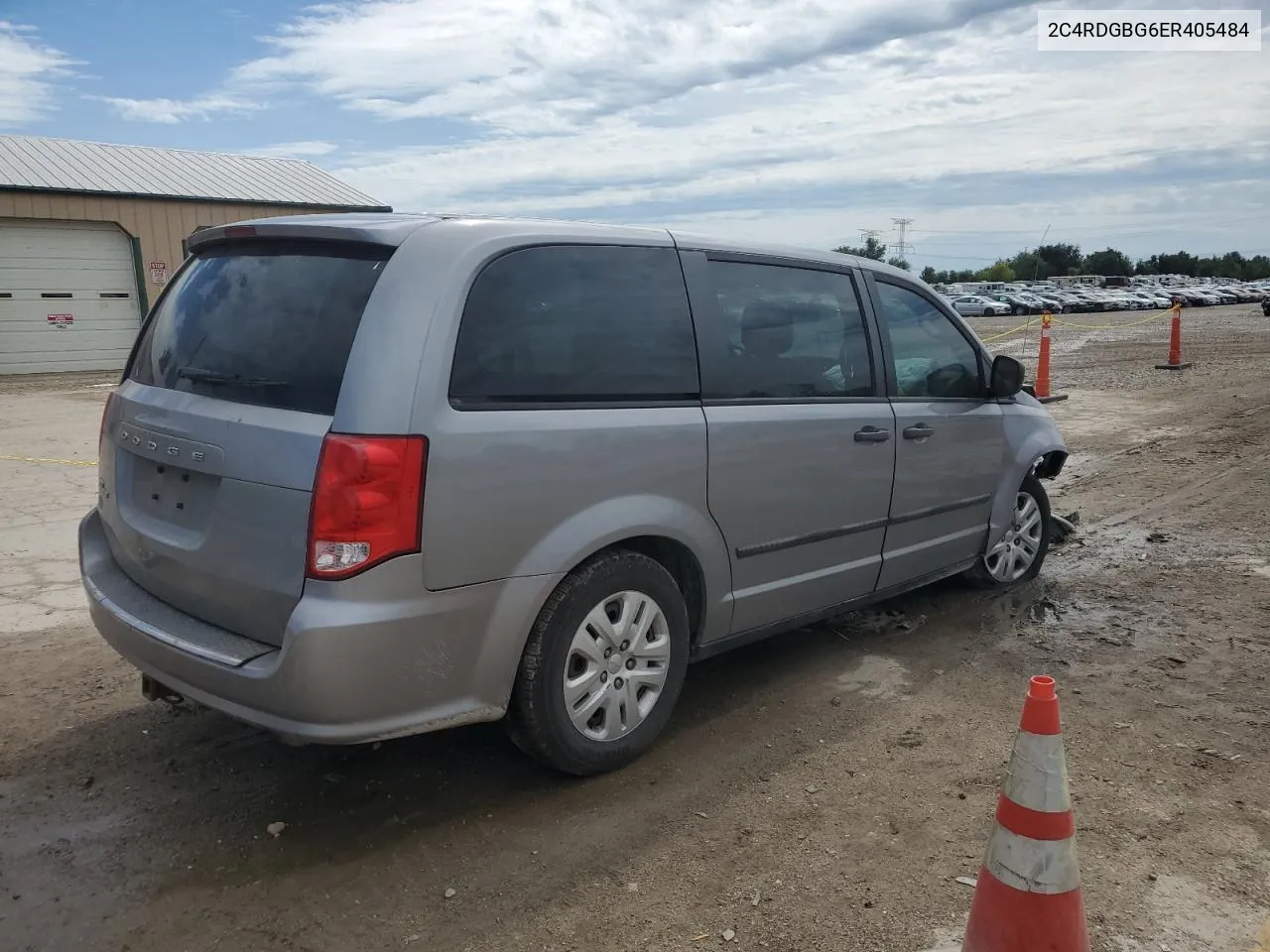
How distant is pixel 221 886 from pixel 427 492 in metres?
1.26

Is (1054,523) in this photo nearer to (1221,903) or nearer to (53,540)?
(1221,903)

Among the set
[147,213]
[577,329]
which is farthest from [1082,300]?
[577,329]

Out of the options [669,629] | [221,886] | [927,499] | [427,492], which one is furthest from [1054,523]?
[221,886]

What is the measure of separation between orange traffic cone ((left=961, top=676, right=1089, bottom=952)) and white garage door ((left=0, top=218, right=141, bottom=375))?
2248 centimetres

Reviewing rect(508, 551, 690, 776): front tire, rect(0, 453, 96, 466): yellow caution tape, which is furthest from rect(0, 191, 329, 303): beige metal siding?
rect(508, 551, 690, 776): front tire

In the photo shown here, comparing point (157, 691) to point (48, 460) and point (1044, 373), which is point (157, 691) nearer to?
point (48, 460)

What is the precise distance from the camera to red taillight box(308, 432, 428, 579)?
9.18 feet

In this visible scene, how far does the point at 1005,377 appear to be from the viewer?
510cm

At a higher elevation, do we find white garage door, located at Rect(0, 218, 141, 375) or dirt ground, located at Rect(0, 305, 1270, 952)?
white garage door, located at Rect(0, 218, 141, 375)

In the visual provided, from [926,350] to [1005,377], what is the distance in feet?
1.75

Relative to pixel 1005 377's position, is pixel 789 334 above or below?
above

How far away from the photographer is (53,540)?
6.58 m

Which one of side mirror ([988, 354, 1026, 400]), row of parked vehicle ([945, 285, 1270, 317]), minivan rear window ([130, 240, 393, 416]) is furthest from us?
row of parked vehicle ([945, 285, 1270, 317])

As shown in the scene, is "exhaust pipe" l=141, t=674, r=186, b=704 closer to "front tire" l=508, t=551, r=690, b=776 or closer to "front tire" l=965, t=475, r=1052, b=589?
"front tire" l=508, t=551, r=690, b=776
